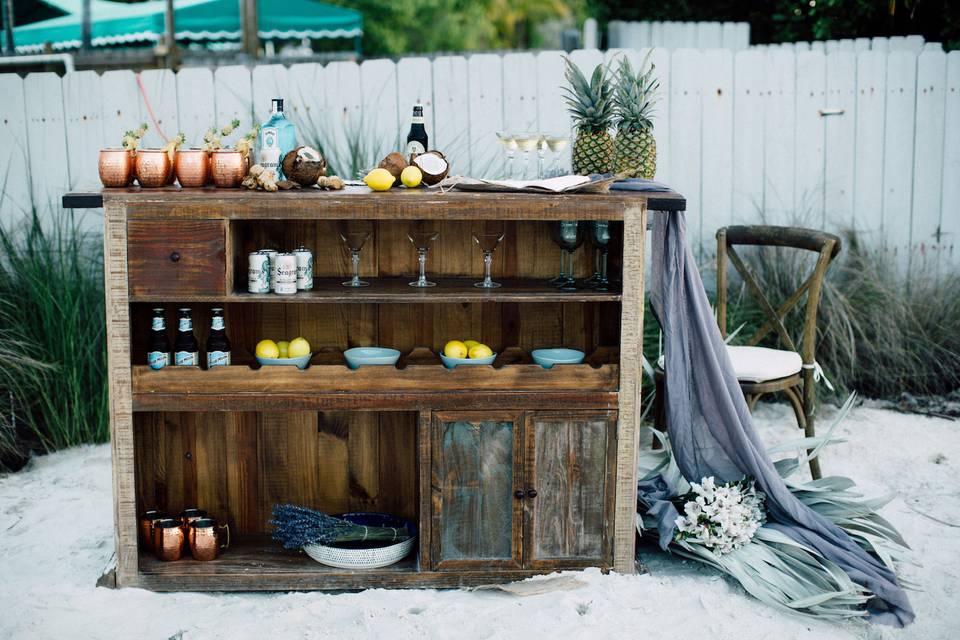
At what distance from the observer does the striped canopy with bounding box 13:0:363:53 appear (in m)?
10.3

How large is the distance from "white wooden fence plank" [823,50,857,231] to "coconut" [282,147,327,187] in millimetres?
3737

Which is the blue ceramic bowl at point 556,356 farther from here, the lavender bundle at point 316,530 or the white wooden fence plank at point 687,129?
the white wooden fence plank at point 687,129

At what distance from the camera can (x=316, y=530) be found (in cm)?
364

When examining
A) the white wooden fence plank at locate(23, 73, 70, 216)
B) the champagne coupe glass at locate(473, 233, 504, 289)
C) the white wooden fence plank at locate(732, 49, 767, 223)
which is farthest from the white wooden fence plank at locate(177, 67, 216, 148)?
the white wooden fence plank at locate(732, 49, 767, 223)

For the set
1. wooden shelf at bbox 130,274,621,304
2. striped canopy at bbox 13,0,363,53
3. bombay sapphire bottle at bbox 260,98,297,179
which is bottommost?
wooden shelf at bbox 130,274,621,304

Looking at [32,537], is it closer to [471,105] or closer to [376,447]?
[376,447]

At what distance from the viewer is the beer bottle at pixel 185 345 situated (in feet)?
11.6

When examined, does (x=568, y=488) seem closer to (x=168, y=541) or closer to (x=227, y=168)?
(x=168, y=541)

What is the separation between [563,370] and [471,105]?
294 cm

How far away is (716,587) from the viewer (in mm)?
3555

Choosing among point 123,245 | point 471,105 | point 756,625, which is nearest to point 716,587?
point 756,625

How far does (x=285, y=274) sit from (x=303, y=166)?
0.39 meters

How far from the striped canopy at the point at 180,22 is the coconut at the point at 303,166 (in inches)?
278

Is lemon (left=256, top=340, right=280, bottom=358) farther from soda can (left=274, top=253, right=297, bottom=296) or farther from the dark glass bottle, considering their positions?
the dark glass bottle
